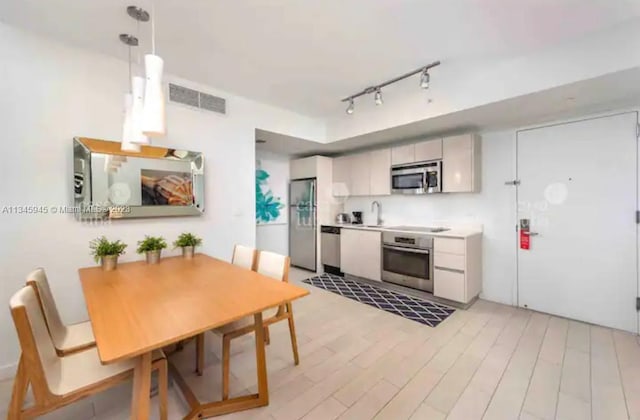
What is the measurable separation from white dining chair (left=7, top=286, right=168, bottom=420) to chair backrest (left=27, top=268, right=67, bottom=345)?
0.14 meters

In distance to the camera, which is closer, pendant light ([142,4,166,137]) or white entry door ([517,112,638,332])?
pendant light ([142,4,166,137])

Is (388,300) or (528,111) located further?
(388,300)

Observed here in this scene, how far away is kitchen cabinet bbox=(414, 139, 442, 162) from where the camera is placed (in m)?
3.59

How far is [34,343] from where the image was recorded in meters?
1.10

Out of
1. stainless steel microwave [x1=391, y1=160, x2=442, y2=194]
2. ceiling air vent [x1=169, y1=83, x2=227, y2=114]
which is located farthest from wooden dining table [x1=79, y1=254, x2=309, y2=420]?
stainless steel microwave [x1=391, y1=160, x2=442, y2=194]

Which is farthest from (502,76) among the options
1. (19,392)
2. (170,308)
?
(19,392)

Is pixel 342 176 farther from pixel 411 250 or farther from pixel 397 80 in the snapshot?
pixel 397 80

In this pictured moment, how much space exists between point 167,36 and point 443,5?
2001 mm

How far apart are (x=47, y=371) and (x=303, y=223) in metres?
3.89

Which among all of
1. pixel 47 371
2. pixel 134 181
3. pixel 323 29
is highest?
pixel 323 29

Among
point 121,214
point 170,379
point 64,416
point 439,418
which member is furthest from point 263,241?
point 439,418

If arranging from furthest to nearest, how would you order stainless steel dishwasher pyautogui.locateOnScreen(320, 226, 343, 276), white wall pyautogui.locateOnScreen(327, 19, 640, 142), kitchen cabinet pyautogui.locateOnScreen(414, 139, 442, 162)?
stainless steel dishwasher pyautogui.locateOnScreen(320, 226, 343, 276) < kitchen cabinet pyautogui.locateOnScreen(414, 139, 442, 162) < white wall pyautogui.locateOnScreen(327, 19, 640, 142)

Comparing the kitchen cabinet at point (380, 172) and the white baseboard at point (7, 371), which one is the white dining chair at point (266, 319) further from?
the kitchen cabinet at point (380, 172)

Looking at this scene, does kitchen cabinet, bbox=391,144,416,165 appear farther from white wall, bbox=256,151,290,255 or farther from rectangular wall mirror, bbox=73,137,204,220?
rectangular wall mirror, bbox=73,137,204,220
